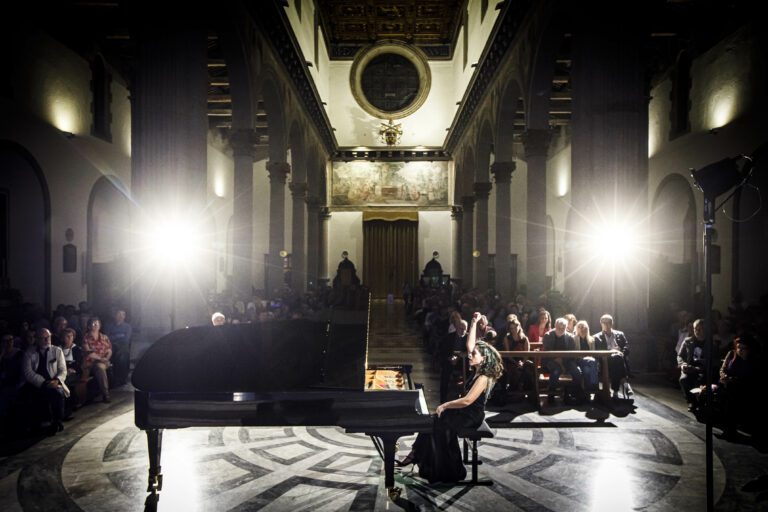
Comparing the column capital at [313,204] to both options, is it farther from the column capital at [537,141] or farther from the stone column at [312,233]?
the column capital at [537,141]

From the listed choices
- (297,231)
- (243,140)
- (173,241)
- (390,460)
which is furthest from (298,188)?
(390,460)

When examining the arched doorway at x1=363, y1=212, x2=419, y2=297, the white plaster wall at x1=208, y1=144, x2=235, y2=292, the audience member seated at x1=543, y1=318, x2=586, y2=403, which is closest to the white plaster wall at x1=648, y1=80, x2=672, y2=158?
the audience member seated at x1=543, y1=318, x2=586, y2=403

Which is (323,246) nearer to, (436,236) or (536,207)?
(436,236)

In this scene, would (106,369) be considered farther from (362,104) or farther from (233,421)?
(362,104)

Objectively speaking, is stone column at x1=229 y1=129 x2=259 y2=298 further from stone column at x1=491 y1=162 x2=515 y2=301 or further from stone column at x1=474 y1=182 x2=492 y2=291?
stone column at x1=474 y1=182 x2=492 y2=291

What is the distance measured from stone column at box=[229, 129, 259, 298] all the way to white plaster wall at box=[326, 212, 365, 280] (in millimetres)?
16882

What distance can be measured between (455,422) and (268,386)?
1.71m

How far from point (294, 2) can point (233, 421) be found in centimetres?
1775

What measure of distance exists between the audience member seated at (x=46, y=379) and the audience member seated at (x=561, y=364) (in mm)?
6416

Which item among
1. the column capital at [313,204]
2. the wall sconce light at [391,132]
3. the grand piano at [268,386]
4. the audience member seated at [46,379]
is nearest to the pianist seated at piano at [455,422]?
the grand piano at [268,386]

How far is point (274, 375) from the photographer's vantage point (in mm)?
4680

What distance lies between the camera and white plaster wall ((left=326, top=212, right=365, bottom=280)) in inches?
1179

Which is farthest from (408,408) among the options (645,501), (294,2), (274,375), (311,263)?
(311,263)

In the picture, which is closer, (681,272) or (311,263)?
(681,272)
